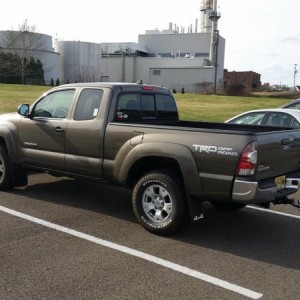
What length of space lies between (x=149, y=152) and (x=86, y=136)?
1178 mm

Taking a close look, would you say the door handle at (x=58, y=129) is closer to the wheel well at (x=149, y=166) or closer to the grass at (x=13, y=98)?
the wheel well at (x=149, y=166)

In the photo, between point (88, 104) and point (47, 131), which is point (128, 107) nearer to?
point (88, 104)

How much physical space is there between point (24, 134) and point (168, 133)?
9.21 feet

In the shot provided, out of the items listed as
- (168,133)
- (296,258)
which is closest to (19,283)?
(168,133)

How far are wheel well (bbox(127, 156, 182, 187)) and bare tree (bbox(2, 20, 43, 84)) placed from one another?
6056 cm

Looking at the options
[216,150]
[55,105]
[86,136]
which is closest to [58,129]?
[55,105]

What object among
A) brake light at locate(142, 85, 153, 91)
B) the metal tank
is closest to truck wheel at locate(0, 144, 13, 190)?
brake light at locate(142, 85, 153, 91)

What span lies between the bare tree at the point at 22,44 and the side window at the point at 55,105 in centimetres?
5889

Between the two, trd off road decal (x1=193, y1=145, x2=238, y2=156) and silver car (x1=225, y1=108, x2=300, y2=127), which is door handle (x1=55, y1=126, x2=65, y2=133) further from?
silver car (x1=225, y1=108, x2=300, y2=127)

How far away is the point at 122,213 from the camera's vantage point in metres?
6.45

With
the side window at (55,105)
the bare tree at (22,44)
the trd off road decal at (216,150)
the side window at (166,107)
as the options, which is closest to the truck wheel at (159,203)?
the trd off road decal at (216,150)

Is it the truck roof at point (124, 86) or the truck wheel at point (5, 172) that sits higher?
the truck roof at point (124, 86)

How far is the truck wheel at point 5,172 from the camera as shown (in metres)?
7.34

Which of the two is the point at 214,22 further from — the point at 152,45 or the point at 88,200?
the point at 88,200
